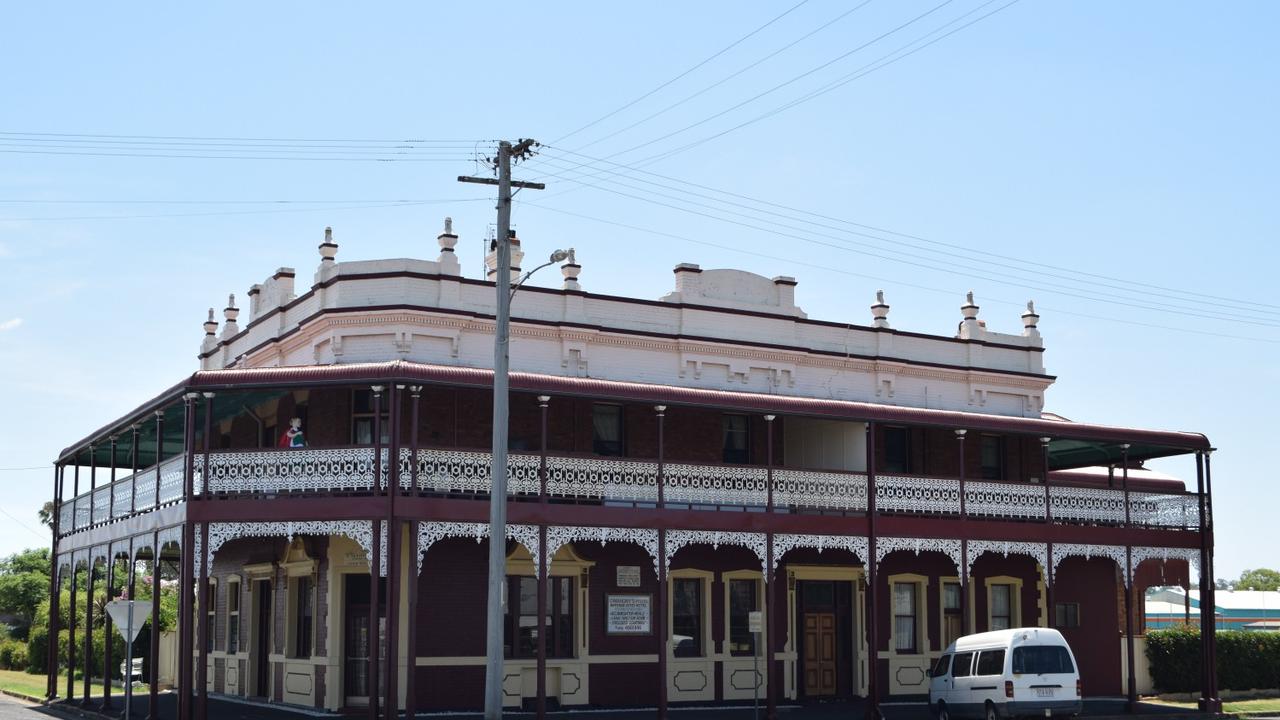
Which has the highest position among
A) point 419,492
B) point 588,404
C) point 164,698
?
point 588,404

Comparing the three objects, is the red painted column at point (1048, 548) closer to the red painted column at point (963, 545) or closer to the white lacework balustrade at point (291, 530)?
the red painted column at point (963, 545)

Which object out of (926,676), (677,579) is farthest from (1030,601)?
(677,579)

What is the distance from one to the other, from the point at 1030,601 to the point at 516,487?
46.6 ft

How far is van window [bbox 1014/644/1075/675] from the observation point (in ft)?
85.9

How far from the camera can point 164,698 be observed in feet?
104

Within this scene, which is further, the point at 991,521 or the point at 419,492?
the point at 991,521

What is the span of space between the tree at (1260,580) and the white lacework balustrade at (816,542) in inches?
6291

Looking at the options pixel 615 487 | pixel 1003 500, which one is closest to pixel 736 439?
pixel 615 487

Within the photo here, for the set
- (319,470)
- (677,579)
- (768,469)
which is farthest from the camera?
(677,579)

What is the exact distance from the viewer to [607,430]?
29.6 m

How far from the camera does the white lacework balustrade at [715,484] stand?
27.1 m

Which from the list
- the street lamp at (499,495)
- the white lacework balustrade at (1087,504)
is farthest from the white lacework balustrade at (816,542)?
the street lamp at (499,495)

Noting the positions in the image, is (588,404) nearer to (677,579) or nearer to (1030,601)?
(677,579)

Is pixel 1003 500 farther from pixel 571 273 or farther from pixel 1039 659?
pixel 571 273
